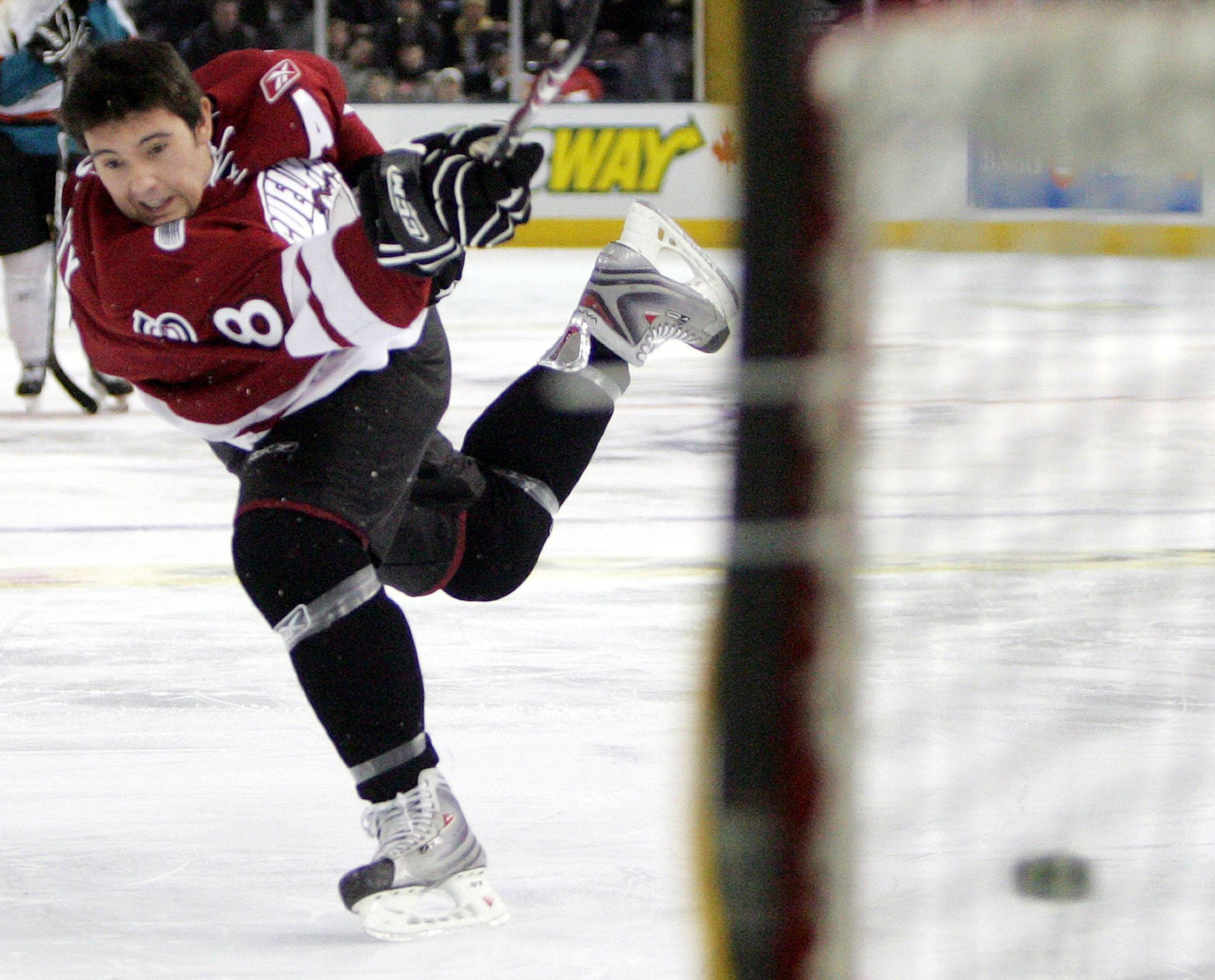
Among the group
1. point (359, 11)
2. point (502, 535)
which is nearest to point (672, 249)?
point (502, 535)

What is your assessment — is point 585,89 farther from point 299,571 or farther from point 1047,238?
point 1047,238

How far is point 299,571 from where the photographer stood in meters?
1.52

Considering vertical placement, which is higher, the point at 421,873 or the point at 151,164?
the point at 151,164

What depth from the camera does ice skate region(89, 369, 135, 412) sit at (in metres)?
4.54

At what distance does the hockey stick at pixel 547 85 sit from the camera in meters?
0.99

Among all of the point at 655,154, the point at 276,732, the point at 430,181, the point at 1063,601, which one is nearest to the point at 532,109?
the point at 430,181

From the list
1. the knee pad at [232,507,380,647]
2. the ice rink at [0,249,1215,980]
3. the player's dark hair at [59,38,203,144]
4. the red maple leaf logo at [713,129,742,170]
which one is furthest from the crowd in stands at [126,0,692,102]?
the red maple leaf logo at [713,129,742,170]

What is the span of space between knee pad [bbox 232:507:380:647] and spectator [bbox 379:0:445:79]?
27.9 feet

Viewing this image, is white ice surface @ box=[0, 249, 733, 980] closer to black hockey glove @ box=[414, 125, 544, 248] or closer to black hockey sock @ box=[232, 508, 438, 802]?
black hockey sock @ box=[232, 508, 438, 802]

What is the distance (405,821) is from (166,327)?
45cm

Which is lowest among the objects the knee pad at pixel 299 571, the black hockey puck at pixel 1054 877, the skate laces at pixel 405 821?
the skate laces at pixel 405 821

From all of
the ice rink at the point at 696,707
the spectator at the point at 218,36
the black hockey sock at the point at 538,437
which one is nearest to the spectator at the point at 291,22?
the spectator at the point at 218,36

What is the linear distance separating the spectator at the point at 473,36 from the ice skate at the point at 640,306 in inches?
304

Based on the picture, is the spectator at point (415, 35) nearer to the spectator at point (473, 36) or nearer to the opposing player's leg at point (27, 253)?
the spectator at point (473, 36)
